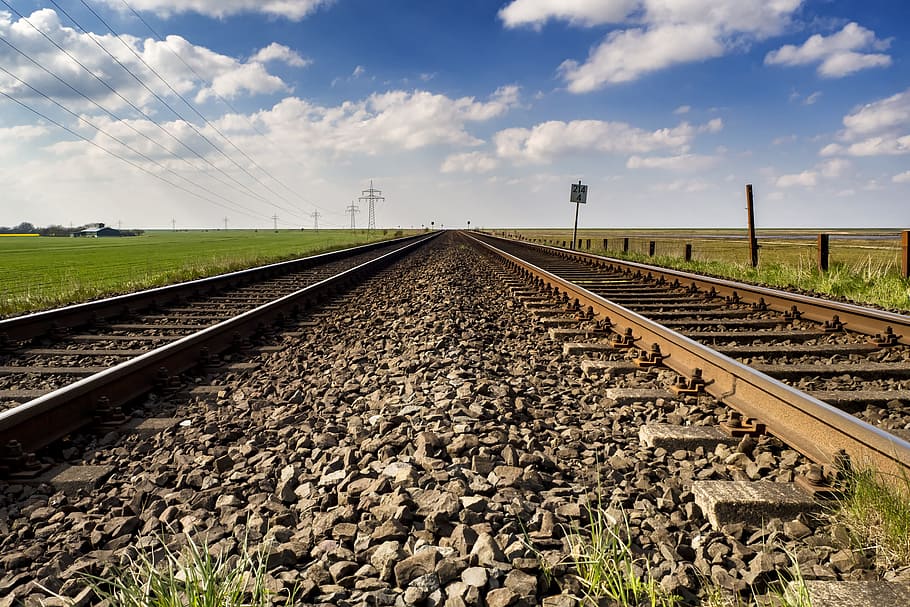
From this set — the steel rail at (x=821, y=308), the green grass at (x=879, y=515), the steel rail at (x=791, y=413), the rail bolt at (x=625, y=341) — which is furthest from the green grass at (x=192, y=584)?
the steel rail at (x=821, y=308)

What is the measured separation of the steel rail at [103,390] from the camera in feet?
9.84

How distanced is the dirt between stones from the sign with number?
932 inches

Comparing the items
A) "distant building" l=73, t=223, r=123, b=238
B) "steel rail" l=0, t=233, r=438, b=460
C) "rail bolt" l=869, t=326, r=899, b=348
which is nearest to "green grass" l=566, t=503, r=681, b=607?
"steel rail" l=0, t=233, r=438, b=460

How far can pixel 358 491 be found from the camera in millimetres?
2512

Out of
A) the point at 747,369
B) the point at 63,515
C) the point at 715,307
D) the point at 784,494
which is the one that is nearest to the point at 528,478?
the point at 784,494

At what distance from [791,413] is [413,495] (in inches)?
84.5

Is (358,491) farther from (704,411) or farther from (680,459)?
(704,411)

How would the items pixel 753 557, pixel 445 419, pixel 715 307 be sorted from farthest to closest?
pixel 715 307 → pixel 445 419 → pixel 753 557

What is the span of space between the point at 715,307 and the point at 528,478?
19.8 ft

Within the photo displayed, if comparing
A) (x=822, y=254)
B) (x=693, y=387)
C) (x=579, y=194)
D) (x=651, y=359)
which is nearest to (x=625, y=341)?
(x=651, y=359)

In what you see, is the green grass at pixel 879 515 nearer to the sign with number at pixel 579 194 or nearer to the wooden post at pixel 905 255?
the wooden post at pixel 905 255

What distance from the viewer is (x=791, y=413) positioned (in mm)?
2914

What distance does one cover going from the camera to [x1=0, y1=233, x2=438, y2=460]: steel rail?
9.84 feet

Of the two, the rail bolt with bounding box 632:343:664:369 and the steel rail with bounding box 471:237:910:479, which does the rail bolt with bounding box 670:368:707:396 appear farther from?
the rail bolt with bounding box 632:343:664:369
